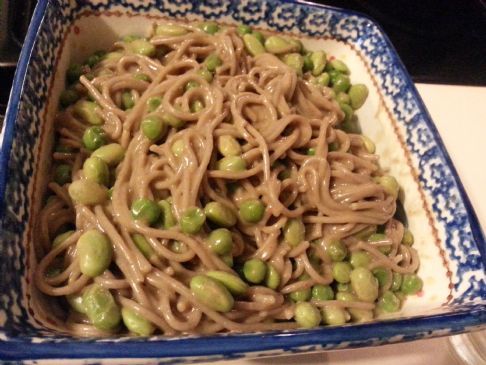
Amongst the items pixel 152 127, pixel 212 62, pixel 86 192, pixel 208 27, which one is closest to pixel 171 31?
pixel 208 27

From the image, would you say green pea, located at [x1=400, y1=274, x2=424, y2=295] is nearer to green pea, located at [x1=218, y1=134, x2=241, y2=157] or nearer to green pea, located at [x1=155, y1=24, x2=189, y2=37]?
green pea, located at [x1=218, y1=134, x2=241, y2=157]

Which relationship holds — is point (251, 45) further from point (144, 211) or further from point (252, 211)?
point (144, 211)

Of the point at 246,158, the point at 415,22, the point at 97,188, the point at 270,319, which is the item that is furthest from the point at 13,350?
the point at 415,22

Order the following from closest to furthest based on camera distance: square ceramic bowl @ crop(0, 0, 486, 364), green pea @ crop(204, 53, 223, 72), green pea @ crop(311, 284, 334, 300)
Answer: square ceramic bowl @ crop(0, 0, 486, 364) → green pea @ crop(311, 284, 334, 300) → green pea @ crop(204, 53, 223, 72)

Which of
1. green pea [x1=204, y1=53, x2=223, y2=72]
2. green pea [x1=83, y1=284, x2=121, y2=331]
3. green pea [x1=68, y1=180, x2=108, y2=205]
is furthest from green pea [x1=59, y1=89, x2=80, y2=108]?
green pea [x1=83, y1=284, x2=121, y2=331]

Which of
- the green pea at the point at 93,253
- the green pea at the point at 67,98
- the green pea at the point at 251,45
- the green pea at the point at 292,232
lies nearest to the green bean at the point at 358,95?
the green pea at the point at 251,45

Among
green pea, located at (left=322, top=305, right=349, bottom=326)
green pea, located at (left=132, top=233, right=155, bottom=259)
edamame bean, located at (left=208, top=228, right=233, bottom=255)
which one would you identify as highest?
edamame bean, located at (left=208, top=228, right=233, bottom=255)

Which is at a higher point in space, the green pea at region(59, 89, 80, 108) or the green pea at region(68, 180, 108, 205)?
the green pea at region(59, 89, 80, 108)
